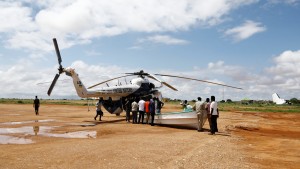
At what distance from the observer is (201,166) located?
8289mm

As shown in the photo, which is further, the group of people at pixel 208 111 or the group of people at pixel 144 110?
the group of people at pixel 144 110

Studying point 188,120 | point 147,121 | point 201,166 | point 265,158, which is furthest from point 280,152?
point 147,121

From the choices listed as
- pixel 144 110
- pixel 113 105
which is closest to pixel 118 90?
pixel 113 105

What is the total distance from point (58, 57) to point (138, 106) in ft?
23.0

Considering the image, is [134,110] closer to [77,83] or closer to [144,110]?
[144,110]

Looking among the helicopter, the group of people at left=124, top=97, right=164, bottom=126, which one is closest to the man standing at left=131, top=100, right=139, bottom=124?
the group of people at left=124, top=97, right=164, bottom=126

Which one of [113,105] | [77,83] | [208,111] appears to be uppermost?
[77,83]

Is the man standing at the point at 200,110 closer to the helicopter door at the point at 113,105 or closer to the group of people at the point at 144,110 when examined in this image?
the group of people at the point at 144,110

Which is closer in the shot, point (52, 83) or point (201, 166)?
point (201, 166)

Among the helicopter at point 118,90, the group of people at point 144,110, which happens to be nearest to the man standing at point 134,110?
the group of people at point 144,110

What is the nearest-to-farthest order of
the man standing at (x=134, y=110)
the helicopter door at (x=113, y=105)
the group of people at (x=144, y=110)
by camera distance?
1. the group of people at (x=144, y=110)
2. the man standing at (x=134, y=110)
3. the helicopter door at (x=113, y=105)

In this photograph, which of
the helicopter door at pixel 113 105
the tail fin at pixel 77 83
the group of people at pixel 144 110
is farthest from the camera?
the helicopter door at pixel 113 105

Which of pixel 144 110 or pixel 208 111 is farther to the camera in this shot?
pixel 144 110

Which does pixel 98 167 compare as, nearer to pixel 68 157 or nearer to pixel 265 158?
pixel 68 157
